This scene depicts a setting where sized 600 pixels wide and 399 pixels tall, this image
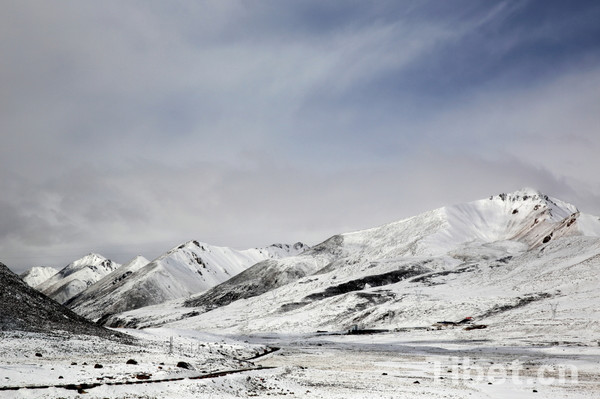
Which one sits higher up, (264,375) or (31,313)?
(31,313)

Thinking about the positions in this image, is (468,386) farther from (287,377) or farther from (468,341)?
(468,341)

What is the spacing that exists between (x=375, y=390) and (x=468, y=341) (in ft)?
211

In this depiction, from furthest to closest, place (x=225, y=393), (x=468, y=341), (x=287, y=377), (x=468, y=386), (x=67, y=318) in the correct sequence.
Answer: (x=468, y=341) < (x=67, y=318) < (x=287, y=377) < (x=468, y=386) < (x=225, y=393)

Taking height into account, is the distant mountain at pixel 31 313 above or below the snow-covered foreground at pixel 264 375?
above

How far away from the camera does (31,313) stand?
209ft

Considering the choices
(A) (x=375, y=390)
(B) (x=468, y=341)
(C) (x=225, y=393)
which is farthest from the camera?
(B) (x=468, y=341)

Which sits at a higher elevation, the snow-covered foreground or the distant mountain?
the distant mountain

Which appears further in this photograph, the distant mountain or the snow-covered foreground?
the distant mountain

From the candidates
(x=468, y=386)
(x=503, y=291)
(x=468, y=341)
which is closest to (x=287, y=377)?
(x=468, y=386)

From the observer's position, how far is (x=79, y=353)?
160 ft

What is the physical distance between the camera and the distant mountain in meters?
58.0

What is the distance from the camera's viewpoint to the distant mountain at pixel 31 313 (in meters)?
58.0

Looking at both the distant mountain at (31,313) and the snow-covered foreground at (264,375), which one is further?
the distant mountain at (31,313)

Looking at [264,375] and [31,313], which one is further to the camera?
[31,313]
